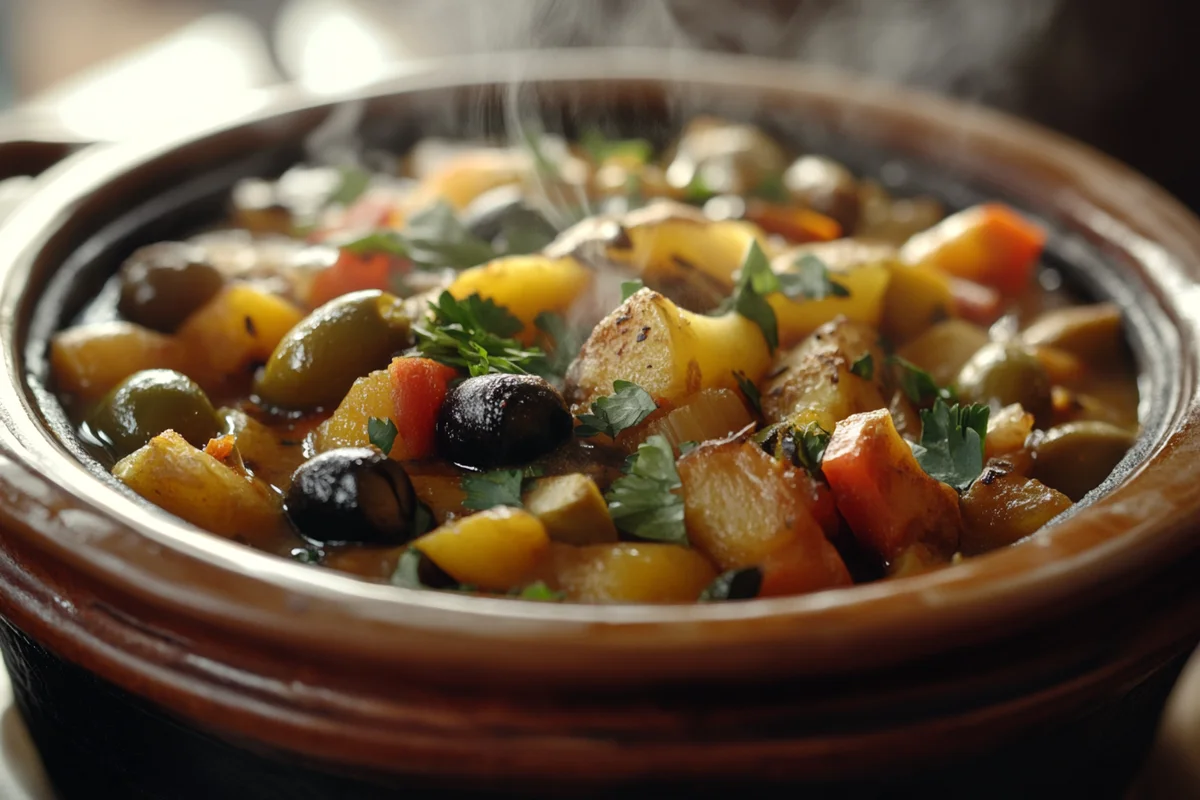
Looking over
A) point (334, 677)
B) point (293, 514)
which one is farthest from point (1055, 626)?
point (293, 514)

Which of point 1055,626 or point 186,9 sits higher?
point 1055,626

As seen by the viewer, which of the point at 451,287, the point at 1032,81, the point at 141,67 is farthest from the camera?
the point at 1032,81

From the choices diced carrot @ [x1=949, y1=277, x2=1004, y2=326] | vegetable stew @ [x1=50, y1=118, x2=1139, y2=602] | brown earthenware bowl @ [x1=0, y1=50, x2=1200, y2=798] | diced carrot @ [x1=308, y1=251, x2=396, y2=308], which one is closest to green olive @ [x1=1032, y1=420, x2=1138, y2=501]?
vegetable stew @ [x1=50, y1=118, x2=1139, y2=602]

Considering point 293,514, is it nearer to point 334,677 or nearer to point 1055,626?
point 334,677

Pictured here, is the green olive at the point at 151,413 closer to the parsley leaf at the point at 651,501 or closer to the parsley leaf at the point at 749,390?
the parsley leaf at the point at 651,501

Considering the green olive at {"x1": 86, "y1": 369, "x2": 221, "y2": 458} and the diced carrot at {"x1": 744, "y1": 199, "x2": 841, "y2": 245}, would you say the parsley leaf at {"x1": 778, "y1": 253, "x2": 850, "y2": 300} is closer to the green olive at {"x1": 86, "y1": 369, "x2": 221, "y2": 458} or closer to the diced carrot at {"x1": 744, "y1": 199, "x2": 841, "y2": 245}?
the diced carrot at {"x1": 744, "y1": 199, "x2": 841, "y2": 245}

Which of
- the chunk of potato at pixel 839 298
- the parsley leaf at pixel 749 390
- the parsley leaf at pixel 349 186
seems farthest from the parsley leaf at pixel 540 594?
the parsley leaf at pixel 349 186
